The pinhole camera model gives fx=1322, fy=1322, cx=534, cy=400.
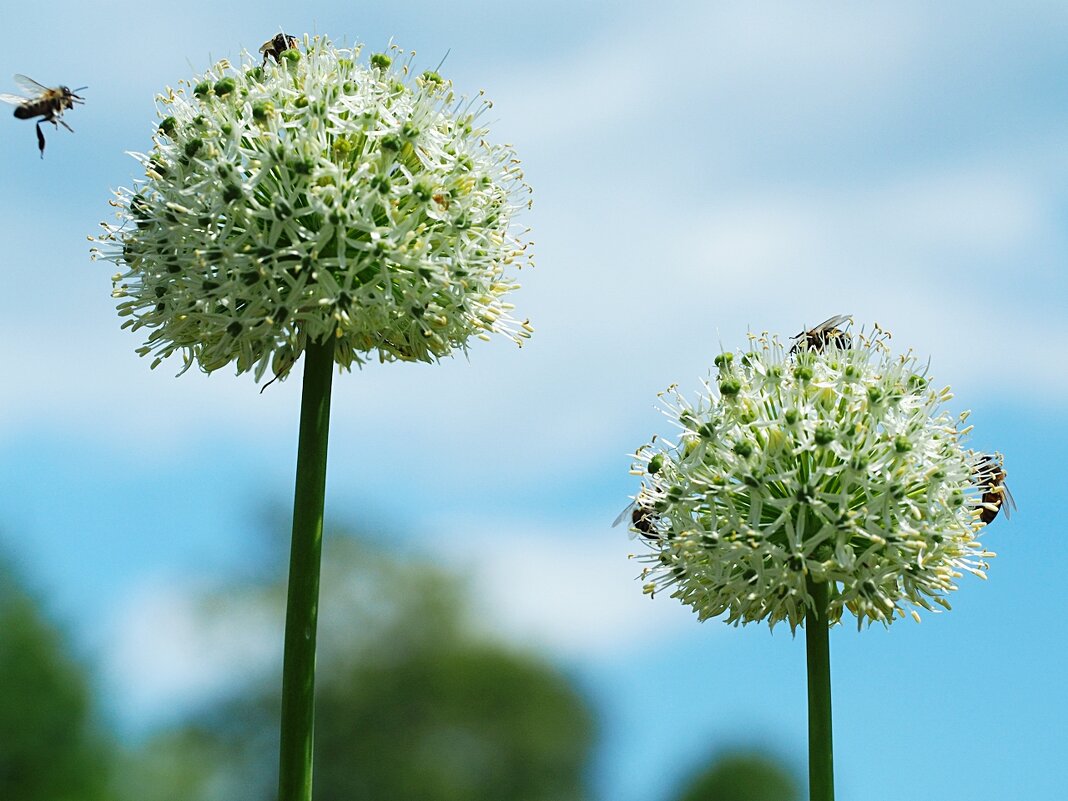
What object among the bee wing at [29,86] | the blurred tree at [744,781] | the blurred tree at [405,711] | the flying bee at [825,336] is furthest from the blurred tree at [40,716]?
the flying bee at [825,336]

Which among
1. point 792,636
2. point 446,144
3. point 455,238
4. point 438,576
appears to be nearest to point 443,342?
point 455,238

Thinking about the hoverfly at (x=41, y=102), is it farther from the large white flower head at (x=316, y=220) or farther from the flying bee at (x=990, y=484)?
the flying bee at (x=990, y=484)

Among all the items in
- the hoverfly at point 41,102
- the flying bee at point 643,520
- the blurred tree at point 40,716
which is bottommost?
the blurred tree at point 40,716

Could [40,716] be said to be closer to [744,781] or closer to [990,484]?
[744,781]

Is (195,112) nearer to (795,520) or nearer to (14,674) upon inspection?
(795,520)

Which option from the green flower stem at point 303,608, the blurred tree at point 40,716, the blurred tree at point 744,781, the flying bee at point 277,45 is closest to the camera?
the green flower stem at point 303,608

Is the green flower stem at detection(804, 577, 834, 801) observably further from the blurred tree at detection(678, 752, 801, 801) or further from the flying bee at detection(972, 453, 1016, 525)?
the blurred tree at detection(678, 752, 801, 801)

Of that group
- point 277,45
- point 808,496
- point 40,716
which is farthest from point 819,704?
point 40,716
